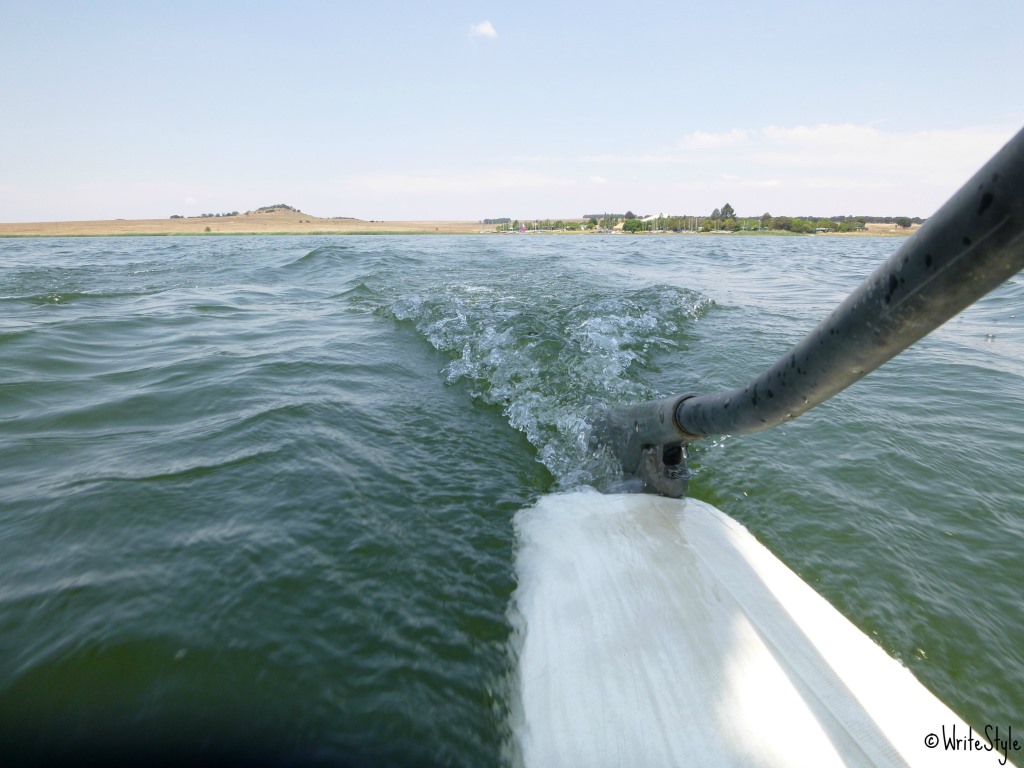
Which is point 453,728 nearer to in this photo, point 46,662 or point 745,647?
point 745,647

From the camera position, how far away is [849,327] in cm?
118

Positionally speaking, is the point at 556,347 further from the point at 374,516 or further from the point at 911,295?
the point at 911,295

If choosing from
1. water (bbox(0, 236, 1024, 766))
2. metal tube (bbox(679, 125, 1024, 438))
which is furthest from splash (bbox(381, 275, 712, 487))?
metal tube (bbox(679, 125, 1024, 438))

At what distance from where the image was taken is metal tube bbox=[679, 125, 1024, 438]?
847 mm

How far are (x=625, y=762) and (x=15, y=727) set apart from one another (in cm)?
193

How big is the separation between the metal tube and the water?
147 cm

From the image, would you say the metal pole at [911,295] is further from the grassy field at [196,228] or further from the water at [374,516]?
the grassy field at [196,228]

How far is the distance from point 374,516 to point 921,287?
8.51ft

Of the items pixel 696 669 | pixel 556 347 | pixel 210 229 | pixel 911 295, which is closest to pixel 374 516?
pixel 696 669

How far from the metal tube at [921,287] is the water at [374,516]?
4.82 feet

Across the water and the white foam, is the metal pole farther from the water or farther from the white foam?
the water

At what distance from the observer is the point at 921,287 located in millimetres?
1001

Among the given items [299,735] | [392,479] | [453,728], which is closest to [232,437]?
[392,479]

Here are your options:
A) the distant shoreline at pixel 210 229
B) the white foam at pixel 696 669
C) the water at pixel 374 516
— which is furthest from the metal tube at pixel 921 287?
the distant shoreline at pixel 210 229
